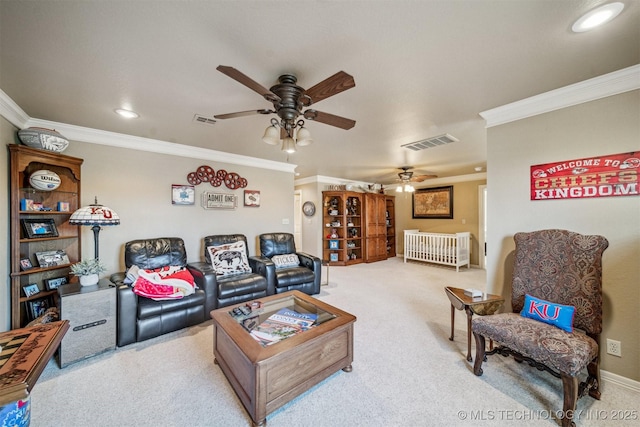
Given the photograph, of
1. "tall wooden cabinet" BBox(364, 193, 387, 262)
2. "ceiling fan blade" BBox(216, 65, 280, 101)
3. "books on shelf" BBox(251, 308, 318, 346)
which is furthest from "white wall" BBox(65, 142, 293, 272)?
"tall wooden cabinet" BBox(364, 193, 387, 262)

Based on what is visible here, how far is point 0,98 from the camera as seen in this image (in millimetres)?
2041

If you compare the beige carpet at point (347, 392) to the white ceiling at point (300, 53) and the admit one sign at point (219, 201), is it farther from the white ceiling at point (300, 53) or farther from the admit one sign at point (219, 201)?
the white ceiling at point (300, 53)

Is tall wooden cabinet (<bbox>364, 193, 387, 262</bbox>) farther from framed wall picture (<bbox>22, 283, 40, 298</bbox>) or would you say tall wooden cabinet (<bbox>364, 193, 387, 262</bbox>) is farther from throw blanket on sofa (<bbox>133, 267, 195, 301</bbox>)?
framed wall picture (<bbox>22, 283, 40, 298</bbox>)

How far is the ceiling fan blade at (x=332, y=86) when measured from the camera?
1.38 meters

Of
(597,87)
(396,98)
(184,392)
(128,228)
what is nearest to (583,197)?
(597,87)

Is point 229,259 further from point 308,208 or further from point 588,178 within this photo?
point 588,178

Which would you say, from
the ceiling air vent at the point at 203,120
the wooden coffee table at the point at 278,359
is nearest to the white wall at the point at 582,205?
the wooden coffee table at the point at 278,359

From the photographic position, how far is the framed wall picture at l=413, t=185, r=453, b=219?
6.45 m

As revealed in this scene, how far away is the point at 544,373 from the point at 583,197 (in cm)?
148

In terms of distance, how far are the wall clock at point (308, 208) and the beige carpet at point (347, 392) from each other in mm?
4122

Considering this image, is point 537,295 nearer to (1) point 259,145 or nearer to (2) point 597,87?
(2) point 597,87

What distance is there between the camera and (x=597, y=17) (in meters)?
1.28

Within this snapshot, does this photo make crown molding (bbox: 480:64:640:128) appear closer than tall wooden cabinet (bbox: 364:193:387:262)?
Yes

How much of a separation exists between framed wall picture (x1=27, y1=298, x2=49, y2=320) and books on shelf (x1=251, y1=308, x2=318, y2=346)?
2444 millimetres
